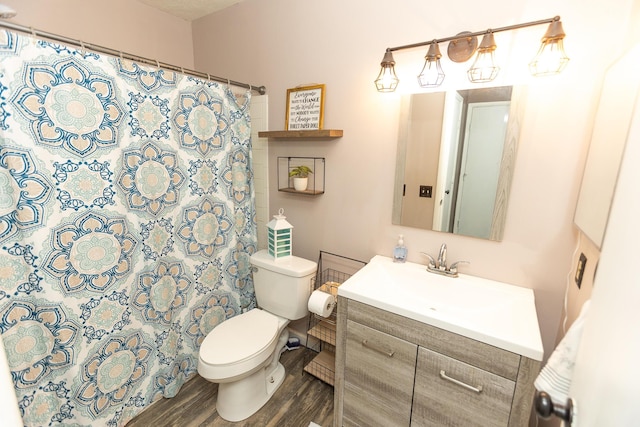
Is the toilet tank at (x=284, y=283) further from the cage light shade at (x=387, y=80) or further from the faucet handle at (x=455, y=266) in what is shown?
the cage light shade at (x=387, y=80)

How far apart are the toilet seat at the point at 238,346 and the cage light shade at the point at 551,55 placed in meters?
1.76

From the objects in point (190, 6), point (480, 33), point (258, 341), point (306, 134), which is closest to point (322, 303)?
point (258, 341)

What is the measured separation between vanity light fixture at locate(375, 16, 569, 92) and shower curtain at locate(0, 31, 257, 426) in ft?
3.32

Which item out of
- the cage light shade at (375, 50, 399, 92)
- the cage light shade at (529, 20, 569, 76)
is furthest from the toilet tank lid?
the cage light shade at (529, 20, 569, 76)

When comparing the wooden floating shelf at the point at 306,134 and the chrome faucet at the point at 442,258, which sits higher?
the wooden floating shelf at the point at 306,134

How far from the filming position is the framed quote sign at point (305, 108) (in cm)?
174

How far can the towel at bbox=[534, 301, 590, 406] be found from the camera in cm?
67

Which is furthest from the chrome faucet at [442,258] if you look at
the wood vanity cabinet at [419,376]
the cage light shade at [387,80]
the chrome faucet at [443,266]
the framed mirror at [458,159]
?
the cage light shade at [387,80]

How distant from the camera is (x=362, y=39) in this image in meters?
1.54

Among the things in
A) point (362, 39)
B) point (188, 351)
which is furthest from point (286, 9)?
point (188, 351)

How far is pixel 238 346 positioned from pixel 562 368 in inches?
54.1

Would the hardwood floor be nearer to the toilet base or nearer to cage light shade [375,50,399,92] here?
the toilet base

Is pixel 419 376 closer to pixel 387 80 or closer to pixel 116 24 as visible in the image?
pixel 387 80

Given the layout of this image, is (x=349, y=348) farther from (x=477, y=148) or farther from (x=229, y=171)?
(x=229, y=171)
